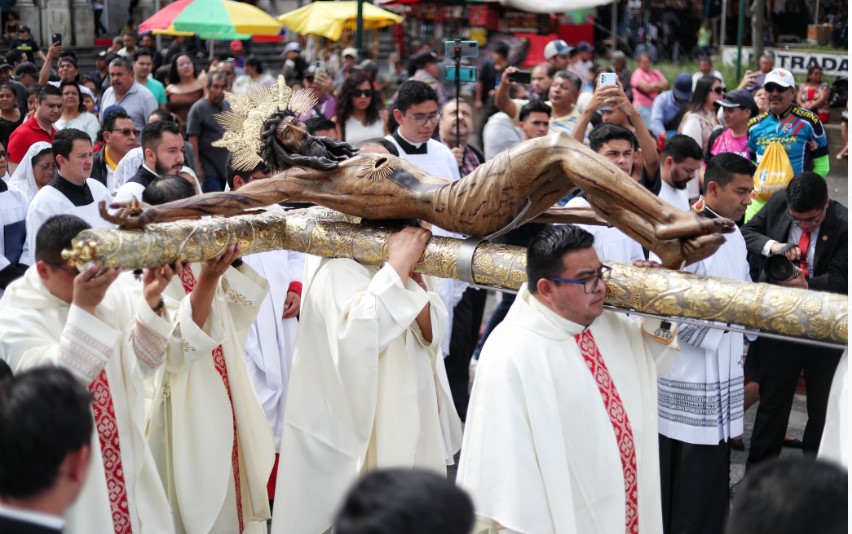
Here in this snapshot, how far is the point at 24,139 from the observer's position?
8.62 m

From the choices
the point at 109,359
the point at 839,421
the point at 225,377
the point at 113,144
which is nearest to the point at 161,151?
the point at 113,144

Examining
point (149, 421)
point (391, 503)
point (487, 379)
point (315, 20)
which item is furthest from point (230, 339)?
point (315, 20)

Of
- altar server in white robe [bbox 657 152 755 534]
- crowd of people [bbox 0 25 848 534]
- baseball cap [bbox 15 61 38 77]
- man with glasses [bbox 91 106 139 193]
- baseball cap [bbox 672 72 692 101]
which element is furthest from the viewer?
baseball cap [bbox 15 61 38 77]

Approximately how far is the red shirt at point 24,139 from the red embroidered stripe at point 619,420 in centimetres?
599

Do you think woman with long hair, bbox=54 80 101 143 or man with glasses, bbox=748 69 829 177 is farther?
woman with long hair, bbox=54 80 101 143

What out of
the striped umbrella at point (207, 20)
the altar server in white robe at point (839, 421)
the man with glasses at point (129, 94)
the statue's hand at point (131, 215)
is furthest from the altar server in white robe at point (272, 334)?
the striped umbrella at point (207, 20)

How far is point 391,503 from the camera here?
201 centimetres

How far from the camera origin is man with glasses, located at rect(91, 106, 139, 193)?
25.3 ft

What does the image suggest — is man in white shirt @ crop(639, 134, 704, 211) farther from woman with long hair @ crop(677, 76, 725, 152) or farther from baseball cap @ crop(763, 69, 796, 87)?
woman with long hair @ crop(677, 76, 725, 152)

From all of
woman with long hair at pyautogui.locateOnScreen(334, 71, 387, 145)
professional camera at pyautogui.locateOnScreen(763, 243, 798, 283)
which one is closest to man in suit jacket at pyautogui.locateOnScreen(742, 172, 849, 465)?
professional camera at pyautogui.locateOnScreen(763, 243, 798, 283)

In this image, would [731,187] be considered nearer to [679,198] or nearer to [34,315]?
[679,198]

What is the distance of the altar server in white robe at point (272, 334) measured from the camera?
5707 mm

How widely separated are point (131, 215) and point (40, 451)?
1350 mm

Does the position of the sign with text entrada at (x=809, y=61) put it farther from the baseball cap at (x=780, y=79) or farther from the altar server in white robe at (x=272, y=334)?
the altar server in white robe at (x=272, y=334)
